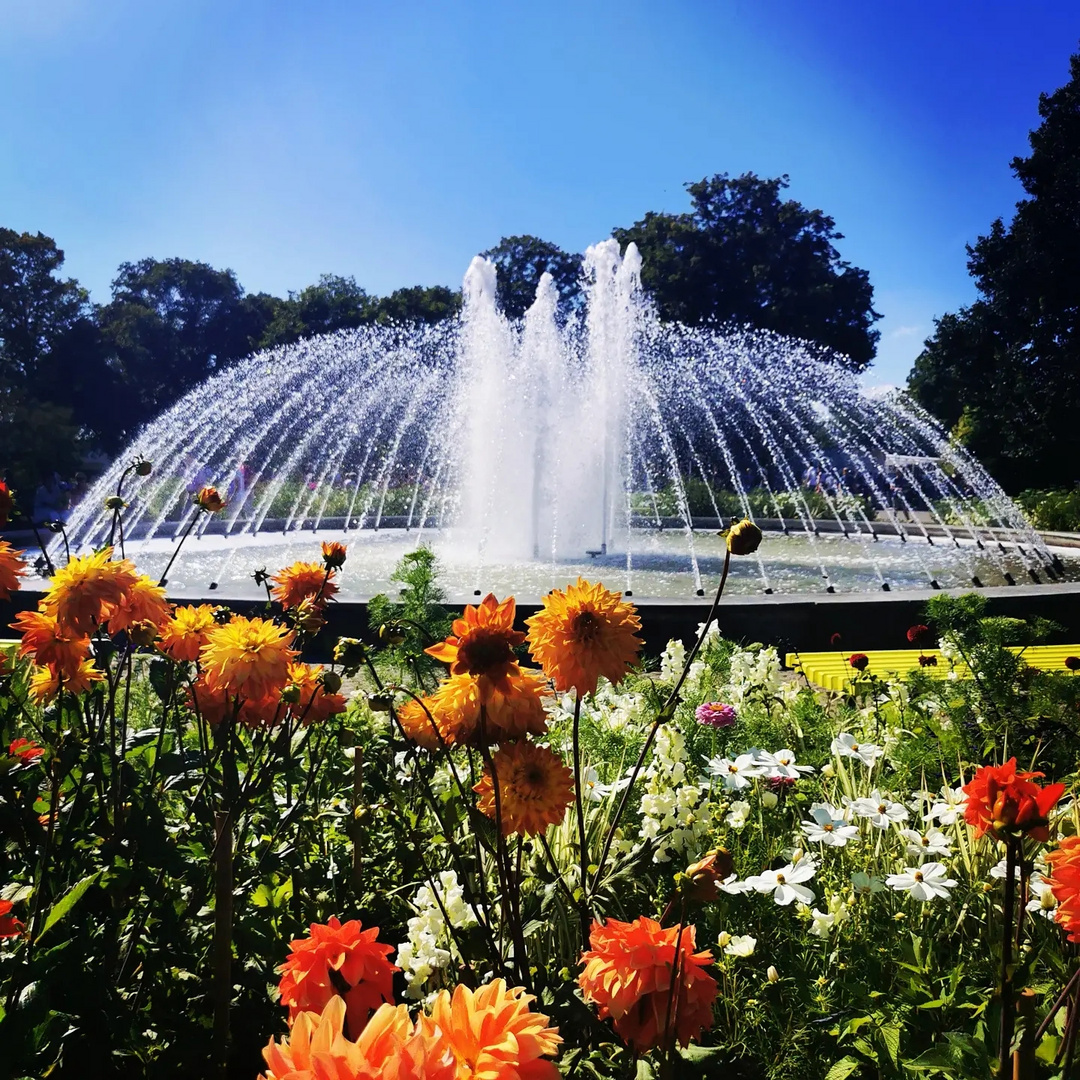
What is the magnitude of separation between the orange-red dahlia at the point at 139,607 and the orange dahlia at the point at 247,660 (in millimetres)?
383

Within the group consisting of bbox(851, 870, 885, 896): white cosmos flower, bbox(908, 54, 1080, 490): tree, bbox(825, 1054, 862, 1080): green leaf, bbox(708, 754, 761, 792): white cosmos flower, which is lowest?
bbox(825, 1054, 862, 1080): green leaf

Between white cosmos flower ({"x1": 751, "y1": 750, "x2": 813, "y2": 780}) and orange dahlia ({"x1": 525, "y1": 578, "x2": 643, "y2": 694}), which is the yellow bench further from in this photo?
orange dahlia ({"x1": 525, "y1": 578, "x2": 643, "y2": 694})

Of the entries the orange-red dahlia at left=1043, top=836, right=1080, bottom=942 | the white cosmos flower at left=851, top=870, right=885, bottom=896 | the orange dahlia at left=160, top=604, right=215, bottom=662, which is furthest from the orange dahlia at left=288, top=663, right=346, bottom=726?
the orange-red dahlia at left=1043, top=836, right=1080, bottom=942

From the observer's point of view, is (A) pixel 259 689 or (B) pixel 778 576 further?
(B) pixel 778 576

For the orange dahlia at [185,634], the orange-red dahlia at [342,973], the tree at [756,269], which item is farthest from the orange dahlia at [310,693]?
the tree at [756,269]

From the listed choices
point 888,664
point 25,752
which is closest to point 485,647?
→ point 25,752

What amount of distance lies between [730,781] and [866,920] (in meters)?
0.43

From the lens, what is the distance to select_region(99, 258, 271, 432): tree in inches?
1726

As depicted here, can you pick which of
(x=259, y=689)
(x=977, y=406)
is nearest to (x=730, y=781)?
(x=259, y=689)

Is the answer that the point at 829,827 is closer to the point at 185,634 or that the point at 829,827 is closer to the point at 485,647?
the point at 485,647

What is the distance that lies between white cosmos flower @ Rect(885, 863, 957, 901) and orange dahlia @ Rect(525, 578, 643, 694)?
0.91m

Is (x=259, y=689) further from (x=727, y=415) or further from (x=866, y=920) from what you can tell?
(x=727, y=415)

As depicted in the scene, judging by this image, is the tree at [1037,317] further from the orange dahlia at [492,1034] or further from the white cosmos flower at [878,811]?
the orange dahlia at [492,1034]

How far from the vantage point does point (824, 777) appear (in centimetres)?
297
